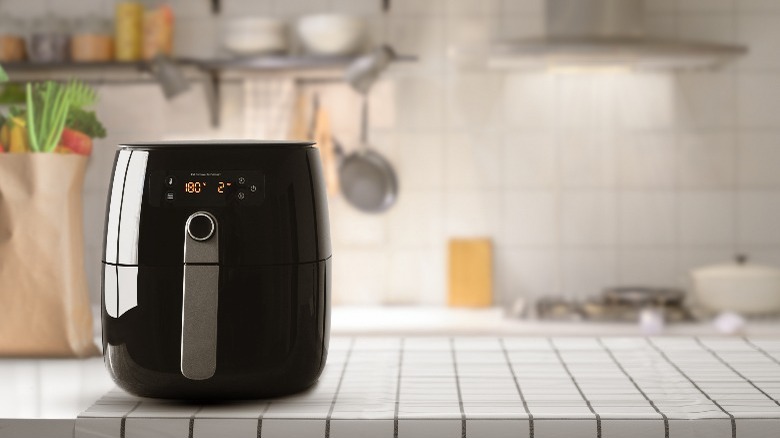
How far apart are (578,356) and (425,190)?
194cm

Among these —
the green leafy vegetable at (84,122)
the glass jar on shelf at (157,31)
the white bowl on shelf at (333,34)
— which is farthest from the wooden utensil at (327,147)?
the green leafy vegetable at (84,122)

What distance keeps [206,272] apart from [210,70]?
86.9 inches

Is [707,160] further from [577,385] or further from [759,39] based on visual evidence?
[577,385]

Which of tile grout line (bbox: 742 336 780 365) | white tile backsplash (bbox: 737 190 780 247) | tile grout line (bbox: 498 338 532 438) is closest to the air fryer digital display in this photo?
tile grout line (bbox: 498 338 532 438)

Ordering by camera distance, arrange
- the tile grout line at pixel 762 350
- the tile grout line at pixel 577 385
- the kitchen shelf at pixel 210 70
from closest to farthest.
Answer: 1. the tile grout line at pixel 577 385
2. the tile grout line at pixel 762 350
3. the kitchen shelf at pixel 210 70

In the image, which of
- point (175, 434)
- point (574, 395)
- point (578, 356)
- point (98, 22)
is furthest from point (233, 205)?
point (98, 22)

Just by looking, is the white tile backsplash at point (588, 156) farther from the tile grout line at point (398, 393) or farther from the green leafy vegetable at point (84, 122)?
the green leafy vegetable at point (84, 122)

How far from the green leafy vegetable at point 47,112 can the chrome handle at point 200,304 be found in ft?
1.32

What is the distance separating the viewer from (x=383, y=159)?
10.4 ft

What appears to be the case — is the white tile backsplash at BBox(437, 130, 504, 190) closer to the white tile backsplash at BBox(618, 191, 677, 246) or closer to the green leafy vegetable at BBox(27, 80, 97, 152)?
the white tile backsplash at BBox(618, 191, 677, 246)

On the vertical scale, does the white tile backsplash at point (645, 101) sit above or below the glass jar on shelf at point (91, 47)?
below

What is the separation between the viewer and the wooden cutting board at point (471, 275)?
3.10 metres

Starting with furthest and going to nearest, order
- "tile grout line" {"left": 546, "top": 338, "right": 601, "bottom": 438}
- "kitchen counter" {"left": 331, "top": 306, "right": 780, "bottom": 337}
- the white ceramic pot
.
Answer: the white ceramic pot
"kitchen counter" {"left": 331, "top": 306, "right": 780, "bottom": 337}
"tile grout line" {"left": 546, "top": 338, "right": 601, "bottom": 438}

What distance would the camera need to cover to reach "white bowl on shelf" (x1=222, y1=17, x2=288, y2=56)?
3.00 m
